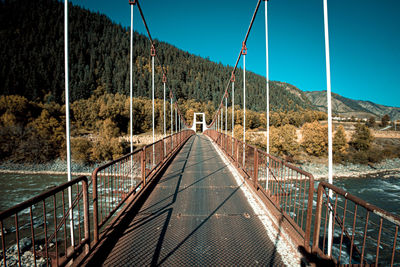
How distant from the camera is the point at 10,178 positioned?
3188 centimetres

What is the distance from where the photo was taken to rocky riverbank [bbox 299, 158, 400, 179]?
106ft

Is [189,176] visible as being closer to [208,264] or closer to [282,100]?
[208,264]

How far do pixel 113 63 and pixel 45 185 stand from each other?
262 ft

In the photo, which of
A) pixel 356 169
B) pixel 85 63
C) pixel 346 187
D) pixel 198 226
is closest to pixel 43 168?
pixel 198 226

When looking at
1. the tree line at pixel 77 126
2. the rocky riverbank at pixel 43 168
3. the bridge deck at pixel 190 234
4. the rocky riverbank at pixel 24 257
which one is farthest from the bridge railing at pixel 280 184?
the tree line at pixel 77 126

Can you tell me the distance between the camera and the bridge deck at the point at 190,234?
7.43 feet

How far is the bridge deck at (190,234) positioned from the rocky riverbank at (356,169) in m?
31.1

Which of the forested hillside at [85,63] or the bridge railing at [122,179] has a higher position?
the forested hillside at [85,63]

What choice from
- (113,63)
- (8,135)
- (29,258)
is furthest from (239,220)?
(113,63)

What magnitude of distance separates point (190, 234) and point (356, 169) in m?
43.9

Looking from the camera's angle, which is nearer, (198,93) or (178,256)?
(178,256)

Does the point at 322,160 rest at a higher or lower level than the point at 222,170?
lower

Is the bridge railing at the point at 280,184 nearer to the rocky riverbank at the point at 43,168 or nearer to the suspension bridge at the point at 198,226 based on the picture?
the suspension bridge at the point at 198,226

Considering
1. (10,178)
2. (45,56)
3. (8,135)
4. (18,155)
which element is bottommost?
(10,178)
